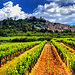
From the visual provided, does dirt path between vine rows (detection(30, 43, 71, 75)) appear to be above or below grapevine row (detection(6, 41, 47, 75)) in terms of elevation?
below

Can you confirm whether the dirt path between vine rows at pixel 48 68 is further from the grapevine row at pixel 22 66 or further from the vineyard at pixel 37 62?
the grapevine row at pixel 22 66

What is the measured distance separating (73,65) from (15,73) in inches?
199

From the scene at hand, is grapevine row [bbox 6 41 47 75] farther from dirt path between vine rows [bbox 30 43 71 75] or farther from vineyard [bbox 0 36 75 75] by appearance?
dirt path between vine rows [bbox 30 43 71 75]

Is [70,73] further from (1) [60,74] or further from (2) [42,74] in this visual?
(2) [42,74]

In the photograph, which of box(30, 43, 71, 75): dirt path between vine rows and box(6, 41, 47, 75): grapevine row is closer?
box(6, 41, 47, 75): grapevine row

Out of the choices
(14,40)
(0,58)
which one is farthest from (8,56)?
(14,40)

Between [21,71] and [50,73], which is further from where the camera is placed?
[50,73]

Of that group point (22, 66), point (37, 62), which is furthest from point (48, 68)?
point (22, 66)

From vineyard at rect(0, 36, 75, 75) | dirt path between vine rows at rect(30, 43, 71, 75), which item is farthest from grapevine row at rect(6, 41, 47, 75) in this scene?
dirt path between vine rows at rect(30, 43, 71, 75)

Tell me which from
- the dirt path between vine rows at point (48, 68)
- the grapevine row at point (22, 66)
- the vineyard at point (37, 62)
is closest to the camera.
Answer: the grapevine row at point (22, 66)

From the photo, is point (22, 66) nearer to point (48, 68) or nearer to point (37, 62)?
point (48, 68)

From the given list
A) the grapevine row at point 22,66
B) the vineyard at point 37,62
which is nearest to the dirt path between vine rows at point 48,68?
the vineyard at point 37,62

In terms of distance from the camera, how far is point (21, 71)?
7426 mm

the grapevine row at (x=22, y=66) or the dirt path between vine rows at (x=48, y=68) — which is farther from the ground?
the grapevine row at (x=22, y=66)
